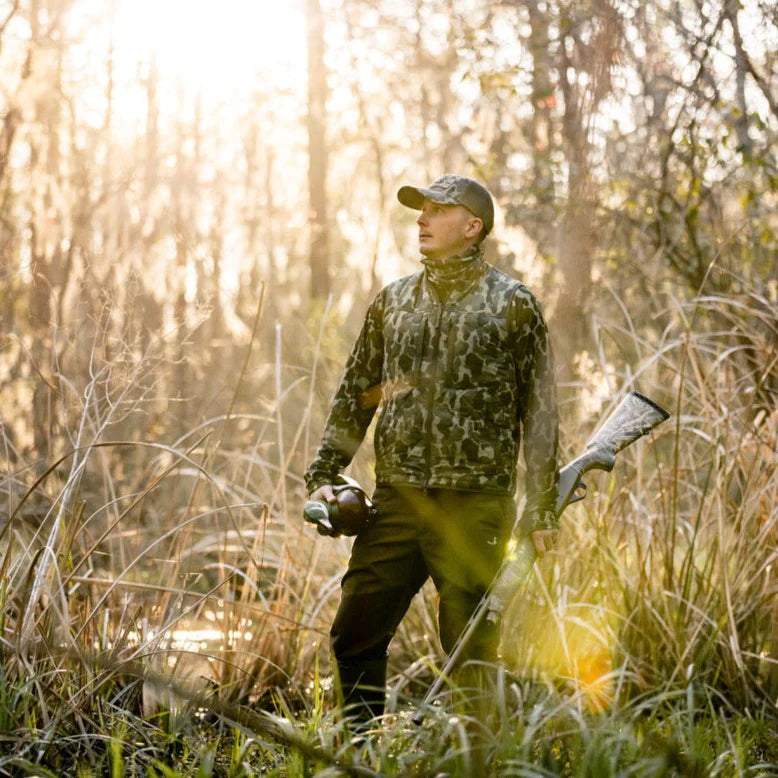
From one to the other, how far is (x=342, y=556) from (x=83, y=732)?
6.27 feet

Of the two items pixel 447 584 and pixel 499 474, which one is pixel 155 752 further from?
pixel 499 474

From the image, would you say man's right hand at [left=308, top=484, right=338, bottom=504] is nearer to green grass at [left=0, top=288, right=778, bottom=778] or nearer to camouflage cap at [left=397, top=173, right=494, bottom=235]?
green grass at [left=0, top=288, right=778, bottom=778]

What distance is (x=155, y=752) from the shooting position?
339 centimetres

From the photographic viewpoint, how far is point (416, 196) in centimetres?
364

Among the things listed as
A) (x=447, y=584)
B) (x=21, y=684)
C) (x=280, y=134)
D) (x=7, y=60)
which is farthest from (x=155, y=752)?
(x=280, y=134)

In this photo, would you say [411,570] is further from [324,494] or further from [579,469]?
[579,469]

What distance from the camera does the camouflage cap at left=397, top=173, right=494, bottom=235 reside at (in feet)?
11.8

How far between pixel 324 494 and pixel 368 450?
187 centimetres

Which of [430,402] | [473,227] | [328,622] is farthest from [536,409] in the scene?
[328,622]

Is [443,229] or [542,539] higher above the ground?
[443,229]

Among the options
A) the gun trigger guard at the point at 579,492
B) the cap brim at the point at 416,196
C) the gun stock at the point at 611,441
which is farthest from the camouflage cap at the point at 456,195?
the gun trigger guard at the point at 579,492

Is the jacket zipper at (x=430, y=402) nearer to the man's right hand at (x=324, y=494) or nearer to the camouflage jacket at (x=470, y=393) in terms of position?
the camouflage jacket at (x=470, y=393)

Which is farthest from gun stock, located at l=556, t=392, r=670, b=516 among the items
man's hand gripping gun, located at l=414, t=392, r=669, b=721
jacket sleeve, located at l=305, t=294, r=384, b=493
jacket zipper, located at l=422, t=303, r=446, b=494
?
jacket sleeve, located at l=305, t=294, r=384, b=493

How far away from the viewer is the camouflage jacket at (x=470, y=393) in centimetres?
351
